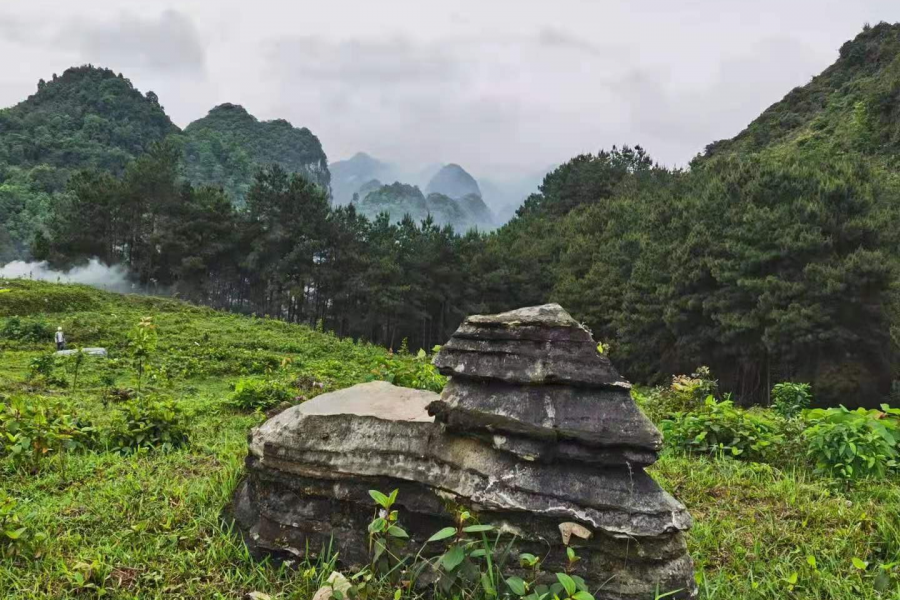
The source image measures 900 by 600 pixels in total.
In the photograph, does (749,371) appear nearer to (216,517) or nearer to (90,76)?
(216,517)

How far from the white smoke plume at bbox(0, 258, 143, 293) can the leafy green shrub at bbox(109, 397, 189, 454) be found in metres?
31.3

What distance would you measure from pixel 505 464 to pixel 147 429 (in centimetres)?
407

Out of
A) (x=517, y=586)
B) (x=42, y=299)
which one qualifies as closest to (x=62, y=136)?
(x=42, y=299)

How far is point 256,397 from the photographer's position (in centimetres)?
771

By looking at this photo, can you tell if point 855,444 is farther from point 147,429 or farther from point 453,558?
point 147,429

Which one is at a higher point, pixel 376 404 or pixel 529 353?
pixel 529 353

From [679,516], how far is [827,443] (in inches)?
105

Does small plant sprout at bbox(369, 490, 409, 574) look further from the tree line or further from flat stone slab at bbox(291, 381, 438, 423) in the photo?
the tree line

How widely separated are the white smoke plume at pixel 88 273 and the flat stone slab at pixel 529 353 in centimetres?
3487

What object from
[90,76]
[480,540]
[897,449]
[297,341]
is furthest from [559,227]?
[90,76]

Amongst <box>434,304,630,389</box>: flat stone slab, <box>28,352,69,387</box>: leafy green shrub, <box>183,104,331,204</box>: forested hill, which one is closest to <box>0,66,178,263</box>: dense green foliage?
<box>183,104,331,204</box>: forested hill

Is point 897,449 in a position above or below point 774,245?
below

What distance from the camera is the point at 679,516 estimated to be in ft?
8.30

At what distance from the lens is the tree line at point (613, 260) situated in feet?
59.2
